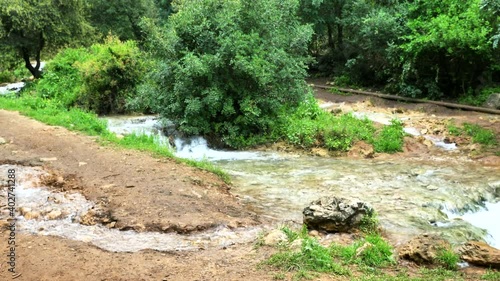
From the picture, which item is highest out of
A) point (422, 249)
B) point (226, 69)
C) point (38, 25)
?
point (38, 25)

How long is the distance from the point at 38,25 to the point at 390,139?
18.4 m

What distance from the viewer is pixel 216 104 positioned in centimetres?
1309

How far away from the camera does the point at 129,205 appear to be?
7.23 m

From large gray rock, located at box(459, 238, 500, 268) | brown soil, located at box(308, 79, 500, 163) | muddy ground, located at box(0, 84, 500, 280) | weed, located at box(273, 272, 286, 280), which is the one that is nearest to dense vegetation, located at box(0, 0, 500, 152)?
brown soil, located at box(308, 79, 500, 163)

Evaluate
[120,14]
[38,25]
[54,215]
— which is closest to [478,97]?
[54,215]

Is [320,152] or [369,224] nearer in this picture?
[369,224]

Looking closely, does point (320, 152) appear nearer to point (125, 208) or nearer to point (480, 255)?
point (125, 208)

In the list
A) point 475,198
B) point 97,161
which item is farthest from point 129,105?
point 475,198

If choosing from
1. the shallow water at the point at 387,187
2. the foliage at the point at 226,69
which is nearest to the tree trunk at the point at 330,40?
the foliage at the point at 226,69

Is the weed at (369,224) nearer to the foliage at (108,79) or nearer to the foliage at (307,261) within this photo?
the foliage at (307,261)

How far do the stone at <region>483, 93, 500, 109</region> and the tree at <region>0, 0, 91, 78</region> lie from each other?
67.4ft

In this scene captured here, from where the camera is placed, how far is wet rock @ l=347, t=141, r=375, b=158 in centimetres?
1248

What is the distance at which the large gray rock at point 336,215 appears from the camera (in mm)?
6477

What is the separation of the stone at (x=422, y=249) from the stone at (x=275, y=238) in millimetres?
1491
